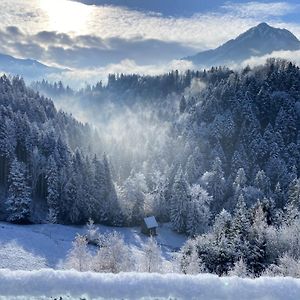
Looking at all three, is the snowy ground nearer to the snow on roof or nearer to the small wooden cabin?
the small wooden cabin

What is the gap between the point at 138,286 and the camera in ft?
28.8

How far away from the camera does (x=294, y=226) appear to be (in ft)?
156

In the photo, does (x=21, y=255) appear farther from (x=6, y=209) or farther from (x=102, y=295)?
(x=102, y=295)

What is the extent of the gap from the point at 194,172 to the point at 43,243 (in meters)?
71.2

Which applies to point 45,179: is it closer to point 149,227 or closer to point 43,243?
point 149,227

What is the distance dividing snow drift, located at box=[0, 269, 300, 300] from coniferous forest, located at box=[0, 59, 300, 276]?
1091 inches

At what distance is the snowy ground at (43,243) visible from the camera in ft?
160

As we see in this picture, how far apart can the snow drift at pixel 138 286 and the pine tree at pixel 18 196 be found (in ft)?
244

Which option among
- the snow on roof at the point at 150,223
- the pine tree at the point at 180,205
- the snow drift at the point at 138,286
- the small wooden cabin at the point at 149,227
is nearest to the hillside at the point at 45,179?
the small wooden cabin at the point at 149,227

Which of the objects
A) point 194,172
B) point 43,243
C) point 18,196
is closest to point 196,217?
point 194,172

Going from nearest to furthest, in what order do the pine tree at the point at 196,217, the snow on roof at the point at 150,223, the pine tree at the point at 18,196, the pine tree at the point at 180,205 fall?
the pine tree at the point at 18,196, the snow on roof at the point at 150,223, the pine tree at the point at 196,217, the pine tree at the point at 180,205

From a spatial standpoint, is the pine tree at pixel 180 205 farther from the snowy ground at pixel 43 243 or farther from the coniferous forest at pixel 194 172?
the snowy ground at pixel 43 243

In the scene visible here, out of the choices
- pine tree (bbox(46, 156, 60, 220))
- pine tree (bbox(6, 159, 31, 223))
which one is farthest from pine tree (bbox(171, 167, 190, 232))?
pine tree (bbox(6, 159, 31, 223))

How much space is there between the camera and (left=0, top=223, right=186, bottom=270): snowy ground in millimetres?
48750
